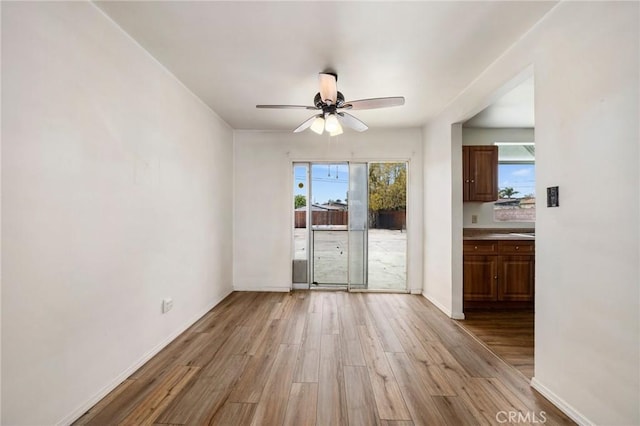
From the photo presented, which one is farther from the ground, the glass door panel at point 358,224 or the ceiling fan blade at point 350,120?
the ceiling fan blade at point 350,120

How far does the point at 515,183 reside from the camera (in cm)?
432

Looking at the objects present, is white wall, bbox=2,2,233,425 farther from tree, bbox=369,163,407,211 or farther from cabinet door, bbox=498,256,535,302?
cabinet door, bbox=498,256,535,302

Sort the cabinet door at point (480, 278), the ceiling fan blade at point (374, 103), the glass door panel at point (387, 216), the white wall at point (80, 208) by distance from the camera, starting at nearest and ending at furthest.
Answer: the white wall at point (80, 208) → the ceiling fan blade at point (374, 103) → the cabinet door at point (480, 278) → the glass door panel at point (387, 216)

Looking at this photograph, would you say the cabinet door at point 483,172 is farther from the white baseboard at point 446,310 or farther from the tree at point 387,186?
the white baseboard at point 446,310

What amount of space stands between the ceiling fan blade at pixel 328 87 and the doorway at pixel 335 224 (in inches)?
76.7

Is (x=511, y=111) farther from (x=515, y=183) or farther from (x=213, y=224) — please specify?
(x=213, y=224)

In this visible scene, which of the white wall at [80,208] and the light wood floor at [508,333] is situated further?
the light wood floor at [508,333]

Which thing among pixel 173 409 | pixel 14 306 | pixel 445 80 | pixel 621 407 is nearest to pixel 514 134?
pixel 445 80

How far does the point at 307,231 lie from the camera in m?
4.50

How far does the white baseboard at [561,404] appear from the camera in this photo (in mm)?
1541

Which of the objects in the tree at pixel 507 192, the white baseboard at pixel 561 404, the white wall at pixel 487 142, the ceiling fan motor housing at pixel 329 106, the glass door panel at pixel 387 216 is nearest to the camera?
the white baseboard at pixel 561 404

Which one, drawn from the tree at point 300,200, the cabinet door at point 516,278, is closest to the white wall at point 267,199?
the tree at point 300,200

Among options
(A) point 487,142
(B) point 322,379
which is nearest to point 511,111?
(A) point 487,142

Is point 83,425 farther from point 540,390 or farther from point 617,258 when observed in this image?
point 617,258
